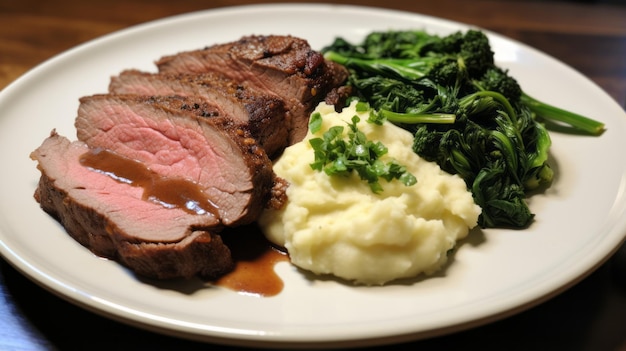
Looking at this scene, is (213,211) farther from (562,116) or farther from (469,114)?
(562,116)

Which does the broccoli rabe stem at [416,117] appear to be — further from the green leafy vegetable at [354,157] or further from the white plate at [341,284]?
the white plate at [341,284]

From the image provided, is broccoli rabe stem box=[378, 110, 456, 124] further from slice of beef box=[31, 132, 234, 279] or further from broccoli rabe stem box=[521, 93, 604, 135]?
slice of beef box=[31, 132, 234, 279]

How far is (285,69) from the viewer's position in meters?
4.37

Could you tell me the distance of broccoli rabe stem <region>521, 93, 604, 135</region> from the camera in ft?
15.3

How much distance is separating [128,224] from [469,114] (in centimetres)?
238

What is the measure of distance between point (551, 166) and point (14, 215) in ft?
11.8

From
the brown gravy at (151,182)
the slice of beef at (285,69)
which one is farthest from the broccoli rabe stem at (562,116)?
the brown gravy at (151,182)

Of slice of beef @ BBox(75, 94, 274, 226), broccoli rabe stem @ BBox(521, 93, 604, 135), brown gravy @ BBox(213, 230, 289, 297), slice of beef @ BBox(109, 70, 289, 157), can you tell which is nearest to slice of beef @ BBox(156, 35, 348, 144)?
slice of beef @ BBox(109, 70, 289, 157)

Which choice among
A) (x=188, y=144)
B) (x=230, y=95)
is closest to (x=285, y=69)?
(x=230, y=95)

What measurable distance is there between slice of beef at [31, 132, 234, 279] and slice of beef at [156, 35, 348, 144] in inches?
45.9

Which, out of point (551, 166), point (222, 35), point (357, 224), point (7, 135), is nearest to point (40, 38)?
point (222, 35)

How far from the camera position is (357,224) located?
337 centimetres

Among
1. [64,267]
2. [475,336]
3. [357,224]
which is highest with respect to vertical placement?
[357,224]

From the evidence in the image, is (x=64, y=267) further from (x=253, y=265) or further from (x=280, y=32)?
(x=280, y=32)
